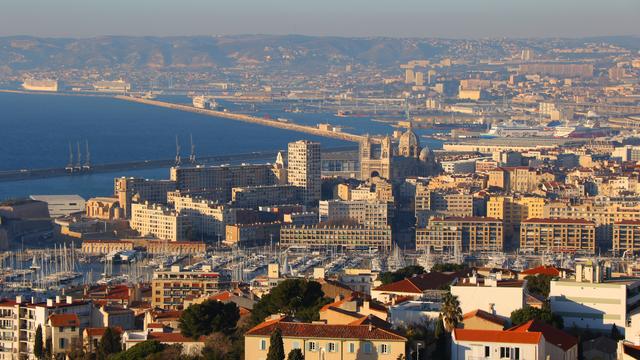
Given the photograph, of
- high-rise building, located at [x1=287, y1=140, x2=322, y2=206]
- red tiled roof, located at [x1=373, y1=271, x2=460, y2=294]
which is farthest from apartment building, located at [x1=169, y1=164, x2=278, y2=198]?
red tiled roof, located at [x1=373, y1=271, x2=460, y2=294]

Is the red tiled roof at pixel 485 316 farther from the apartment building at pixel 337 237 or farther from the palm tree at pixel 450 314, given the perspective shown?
the apartment building at pixel 337 237

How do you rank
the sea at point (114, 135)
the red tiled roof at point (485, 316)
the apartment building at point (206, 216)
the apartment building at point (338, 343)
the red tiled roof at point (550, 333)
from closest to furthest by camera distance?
the apartment building at point (338, 343), the red tiled roof at point (550, 333), the red tiled roof at point (485, 316), the apartment building at point (206, 216), the sea at point (114, 135)

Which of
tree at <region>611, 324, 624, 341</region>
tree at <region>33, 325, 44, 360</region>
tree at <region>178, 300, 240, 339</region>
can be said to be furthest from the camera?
tree at <region>33, 325, 44, 360</region>

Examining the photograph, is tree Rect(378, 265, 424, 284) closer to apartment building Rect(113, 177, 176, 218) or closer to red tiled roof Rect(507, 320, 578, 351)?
red tiled roof Rect(507, 320, 578, 351)

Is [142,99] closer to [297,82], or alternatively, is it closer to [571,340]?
[297,82]

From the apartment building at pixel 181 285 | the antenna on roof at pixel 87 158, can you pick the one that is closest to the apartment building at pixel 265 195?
the apartment building at pixel 181 285
